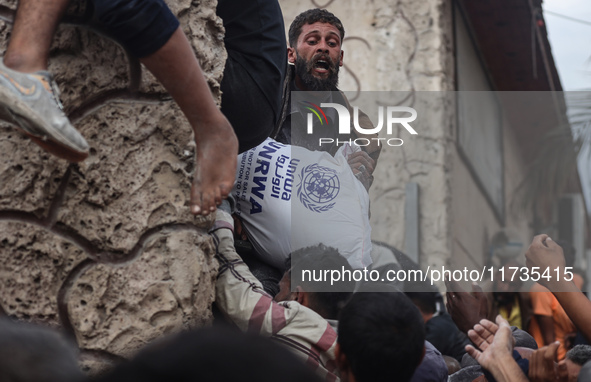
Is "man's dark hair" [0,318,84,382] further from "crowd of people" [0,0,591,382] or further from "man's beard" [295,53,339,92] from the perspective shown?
"man's beard" [295,53,339,92]

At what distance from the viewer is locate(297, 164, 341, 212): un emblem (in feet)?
9.78

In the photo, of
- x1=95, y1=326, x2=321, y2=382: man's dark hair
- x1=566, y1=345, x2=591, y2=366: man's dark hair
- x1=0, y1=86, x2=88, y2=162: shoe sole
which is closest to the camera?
x1=95, y1=326, x2=321, y2=382: man's dark hair

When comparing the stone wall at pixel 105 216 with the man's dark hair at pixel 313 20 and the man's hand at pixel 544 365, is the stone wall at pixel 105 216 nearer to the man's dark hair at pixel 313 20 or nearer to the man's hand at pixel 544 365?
the man's hand at pixel 544 365

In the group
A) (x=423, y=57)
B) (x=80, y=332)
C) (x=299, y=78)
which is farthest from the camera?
(x=423, y=57)

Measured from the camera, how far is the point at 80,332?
6.95 feet

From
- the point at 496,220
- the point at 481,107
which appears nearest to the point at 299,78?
the point at 481,107

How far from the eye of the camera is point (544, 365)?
2420mm

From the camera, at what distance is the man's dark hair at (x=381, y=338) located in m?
2.08

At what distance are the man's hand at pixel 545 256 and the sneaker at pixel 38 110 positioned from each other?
175 cm

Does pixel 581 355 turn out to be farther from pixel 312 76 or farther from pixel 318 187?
pixel 312 76

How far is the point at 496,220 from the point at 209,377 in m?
7.91

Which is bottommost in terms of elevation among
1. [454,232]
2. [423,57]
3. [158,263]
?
[158,263]

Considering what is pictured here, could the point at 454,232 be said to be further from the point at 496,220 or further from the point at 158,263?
the point at 158,263

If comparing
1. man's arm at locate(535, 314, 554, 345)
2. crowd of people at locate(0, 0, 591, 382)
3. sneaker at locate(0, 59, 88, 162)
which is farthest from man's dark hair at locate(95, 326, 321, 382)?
man's arm at locate(535, 314, 554, 345)
